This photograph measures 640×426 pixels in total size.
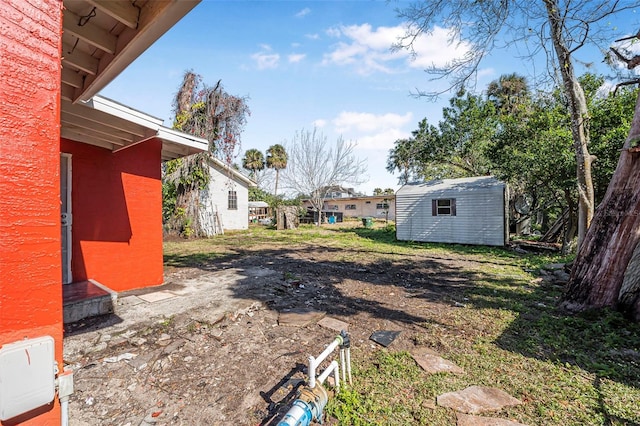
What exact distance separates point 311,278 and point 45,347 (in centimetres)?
567

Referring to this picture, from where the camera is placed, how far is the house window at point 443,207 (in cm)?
1279

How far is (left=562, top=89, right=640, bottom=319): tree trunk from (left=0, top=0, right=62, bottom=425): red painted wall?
603 cm

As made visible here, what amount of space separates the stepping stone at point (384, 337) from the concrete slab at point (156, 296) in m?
3.39

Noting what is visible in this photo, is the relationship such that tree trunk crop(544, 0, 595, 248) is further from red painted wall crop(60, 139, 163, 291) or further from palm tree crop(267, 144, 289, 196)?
palm tree crop(267, 144, 289, 196)

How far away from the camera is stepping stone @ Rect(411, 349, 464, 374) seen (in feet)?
9.41

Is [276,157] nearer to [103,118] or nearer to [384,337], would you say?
[103,118]

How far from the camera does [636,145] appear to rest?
420 cm

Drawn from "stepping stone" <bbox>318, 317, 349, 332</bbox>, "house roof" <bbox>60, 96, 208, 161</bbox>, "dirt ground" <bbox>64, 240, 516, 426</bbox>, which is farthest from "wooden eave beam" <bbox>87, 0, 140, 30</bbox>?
"stepping stone" <bbox>318, 317, 349, 332</bbox>

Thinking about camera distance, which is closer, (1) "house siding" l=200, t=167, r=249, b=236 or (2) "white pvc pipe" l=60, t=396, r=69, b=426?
(2) "white pvc pipe" l=60, t=396, r=69, b=426

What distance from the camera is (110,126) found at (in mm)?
4059

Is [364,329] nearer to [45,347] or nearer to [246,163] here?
[45,347]

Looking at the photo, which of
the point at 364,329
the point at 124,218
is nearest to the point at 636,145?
the point at 364,329

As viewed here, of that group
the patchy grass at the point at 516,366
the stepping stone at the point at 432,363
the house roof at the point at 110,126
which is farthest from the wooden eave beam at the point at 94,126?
the stepping stone at the point at 432,363

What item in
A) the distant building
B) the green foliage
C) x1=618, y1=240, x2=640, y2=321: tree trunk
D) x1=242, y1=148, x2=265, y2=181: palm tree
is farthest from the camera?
x1=242, y1=148, x2=265, y2=181: palm tree
